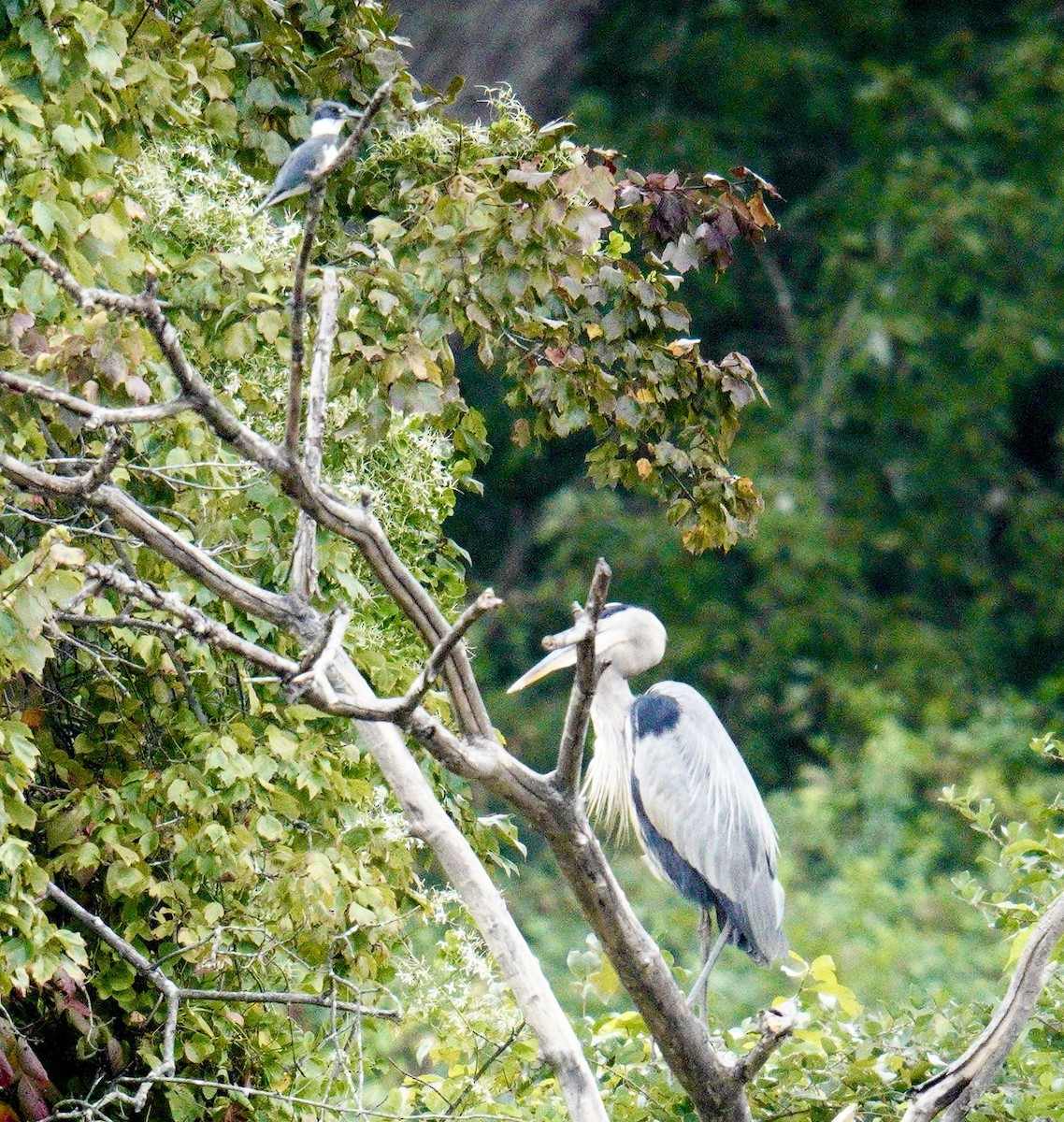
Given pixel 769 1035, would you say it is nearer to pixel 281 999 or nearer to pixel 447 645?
pixel 447 645

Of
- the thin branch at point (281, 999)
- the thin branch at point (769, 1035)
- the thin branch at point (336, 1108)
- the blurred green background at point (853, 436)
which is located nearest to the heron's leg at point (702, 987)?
the thin branch at point (336, 1108)

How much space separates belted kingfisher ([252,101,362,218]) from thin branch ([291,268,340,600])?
57 centimetres

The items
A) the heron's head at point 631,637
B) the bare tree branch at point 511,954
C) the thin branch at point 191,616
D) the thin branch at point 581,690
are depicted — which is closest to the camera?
the thin branch at point 581,690

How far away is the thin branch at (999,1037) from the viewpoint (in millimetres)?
2254

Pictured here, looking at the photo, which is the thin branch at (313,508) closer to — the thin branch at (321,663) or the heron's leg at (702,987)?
the thin branch at (321,663)

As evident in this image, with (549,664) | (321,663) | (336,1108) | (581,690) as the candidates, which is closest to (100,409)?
(321,663)

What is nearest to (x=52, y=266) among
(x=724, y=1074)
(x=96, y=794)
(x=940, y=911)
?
(x=96, y=794)

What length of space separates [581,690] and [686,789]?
1975mm

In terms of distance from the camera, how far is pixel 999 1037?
89.0 inches

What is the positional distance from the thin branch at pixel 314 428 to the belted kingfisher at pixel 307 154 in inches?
22.6

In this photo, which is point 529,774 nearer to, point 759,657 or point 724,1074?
point 724,1074

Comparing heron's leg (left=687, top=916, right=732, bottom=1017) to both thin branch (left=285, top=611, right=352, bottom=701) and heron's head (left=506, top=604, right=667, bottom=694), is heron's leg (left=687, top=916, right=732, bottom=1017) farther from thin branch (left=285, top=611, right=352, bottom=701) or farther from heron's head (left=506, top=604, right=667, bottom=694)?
thin branch (left=285, top=611, right=352, bottom=701)

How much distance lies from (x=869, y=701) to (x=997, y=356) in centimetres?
187

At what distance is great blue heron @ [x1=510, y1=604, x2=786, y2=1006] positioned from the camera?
373 cm
